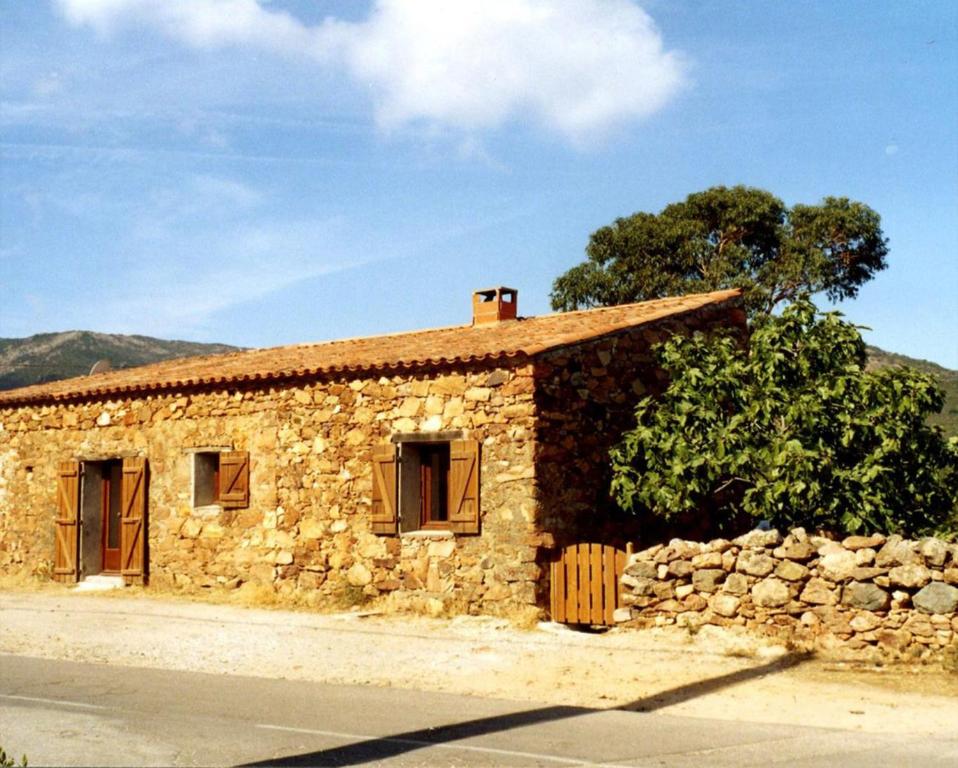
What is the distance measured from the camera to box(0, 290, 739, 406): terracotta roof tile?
13688 mm

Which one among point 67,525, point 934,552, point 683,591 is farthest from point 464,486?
point 67,525

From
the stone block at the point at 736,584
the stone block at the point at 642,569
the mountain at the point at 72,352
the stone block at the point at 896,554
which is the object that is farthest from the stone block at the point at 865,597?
the mountain at the point at 72,352

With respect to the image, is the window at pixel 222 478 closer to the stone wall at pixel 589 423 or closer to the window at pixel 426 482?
the window at pixel 426 482

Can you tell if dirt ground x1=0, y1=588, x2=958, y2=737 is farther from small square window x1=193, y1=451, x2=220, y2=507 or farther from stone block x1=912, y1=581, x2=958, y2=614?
small square window x1=193, y1=451, x2=220, y2=507

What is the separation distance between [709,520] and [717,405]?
285 cm

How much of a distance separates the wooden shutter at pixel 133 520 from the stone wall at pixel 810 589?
26.0 ft

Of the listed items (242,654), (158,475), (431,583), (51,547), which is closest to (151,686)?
(242,654)

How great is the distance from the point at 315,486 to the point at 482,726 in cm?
762

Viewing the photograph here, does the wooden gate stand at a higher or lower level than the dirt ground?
higher

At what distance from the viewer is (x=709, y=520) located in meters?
15.2

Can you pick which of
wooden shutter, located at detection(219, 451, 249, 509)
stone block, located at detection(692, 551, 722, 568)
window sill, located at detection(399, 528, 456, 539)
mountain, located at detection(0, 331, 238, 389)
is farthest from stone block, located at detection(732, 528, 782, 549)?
mountain, located at detection(0, 331, 238, 389)

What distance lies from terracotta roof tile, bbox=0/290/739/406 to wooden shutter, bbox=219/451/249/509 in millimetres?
1060

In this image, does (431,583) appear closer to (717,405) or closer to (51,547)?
(717,405)

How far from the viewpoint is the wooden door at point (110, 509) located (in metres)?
17.5
